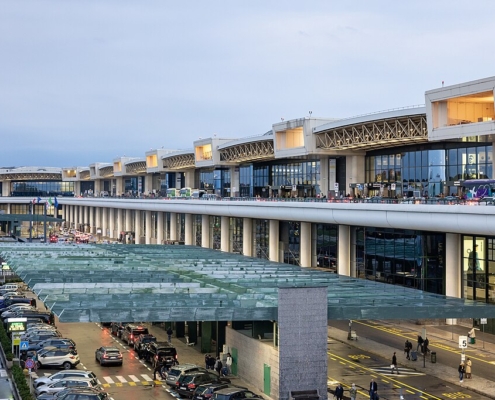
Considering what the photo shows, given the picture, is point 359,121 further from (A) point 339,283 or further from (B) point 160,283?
(B) point 160,283

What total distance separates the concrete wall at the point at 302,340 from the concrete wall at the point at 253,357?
0.60 metres

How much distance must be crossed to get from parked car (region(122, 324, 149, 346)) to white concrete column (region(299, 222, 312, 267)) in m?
26.7

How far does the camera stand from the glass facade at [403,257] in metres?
58.4

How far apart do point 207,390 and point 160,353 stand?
941cm

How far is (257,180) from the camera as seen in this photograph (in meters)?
101

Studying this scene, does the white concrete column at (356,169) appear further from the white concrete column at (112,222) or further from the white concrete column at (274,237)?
the white concrete column at (112,222)

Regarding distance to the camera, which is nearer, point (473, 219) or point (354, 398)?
point (354, 398)

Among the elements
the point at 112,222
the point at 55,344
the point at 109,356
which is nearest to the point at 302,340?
the point at 109,356

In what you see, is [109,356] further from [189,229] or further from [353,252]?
[189,229]

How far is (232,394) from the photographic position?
31.7 meters

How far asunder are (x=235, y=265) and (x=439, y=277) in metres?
17.0

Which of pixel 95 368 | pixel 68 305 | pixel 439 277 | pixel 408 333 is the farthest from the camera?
pixel 439 277

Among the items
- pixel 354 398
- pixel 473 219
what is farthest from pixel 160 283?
pixel 473 219

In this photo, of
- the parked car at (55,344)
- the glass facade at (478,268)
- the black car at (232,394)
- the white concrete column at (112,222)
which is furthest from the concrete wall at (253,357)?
the white concrete column at (112,222)
